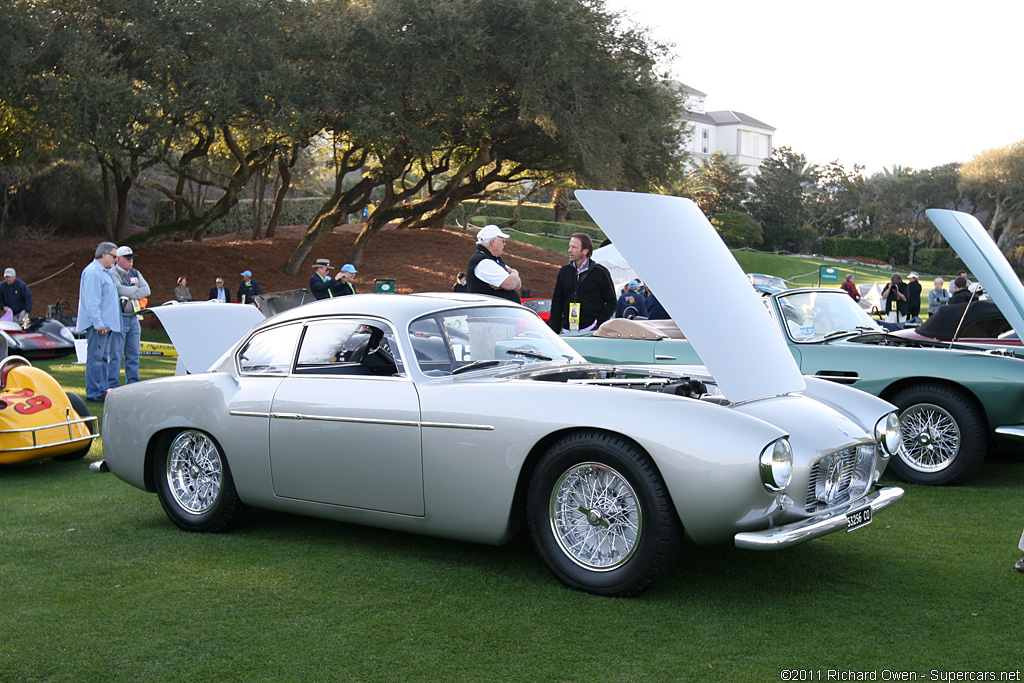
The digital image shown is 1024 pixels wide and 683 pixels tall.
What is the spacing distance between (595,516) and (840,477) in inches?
49.2

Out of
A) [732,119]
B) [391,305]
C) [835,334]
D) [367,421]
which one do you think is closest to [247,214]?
[835,334]

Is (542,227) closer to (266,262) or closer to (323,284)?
(266,262)

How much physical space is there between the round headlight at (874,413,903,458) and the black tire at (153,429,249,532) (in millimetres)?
3683

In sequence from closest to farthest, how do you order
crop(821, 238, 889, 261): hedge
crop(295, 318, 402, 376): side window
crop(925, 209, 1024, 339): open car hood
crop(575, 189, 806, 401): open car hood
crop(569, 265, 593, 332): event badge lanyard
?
1. crop(575, 189, 806, 401): open car hood
2. crop(295, 318, 402, 376): side window
3. crop(925, 209, 1024, 339): open car hood
4. crop(569, 265, 593, 332): event badge lanyard
5. crop(821, 238, 889, 261): hedge

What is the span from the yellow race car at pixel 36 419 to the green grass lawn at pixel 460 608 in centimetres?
130

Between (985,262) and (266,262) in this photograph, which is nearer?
(985,262)

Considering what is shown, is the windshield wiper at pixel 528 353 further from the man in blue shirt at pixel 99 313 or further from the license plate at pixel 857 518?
the man in blue shirt at pixel 99 313

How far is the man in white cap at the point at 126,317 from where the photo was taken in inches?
426

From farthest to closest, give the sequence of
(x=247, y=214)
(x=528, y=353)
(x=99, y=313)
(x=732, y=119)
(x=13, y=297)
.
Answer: (x=732, y=119) → (x=247, y=214) → (x=13, y=297) → (x=99, y=313) → (x=528, y=353)

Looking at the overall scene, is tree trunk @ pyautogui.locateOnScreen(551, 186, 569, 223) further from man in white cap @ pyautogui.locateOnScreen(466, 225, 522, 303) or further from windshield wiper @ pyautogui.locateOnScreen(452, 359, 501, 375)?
windshield wiper @ pyautogui.locateOnScreen(452, 359, 501, 375)

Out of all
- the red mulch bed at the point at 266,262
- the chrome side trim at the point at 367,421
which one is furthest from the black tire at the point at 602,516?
the red mulch bed at the point at 266,262

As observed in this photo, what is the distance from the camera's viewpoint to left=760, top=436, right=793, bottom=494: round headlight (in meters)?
3.82

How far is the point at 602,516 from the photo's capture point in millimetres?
4129

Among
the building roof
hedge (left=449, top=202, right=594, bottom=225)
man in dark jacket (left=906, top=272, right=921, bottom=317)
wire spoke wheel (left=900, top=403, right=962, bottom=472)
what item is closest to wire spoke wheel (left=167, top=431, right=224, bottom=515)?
wire spoke wheel (left=900, top=403, right=962, bottom=472)
